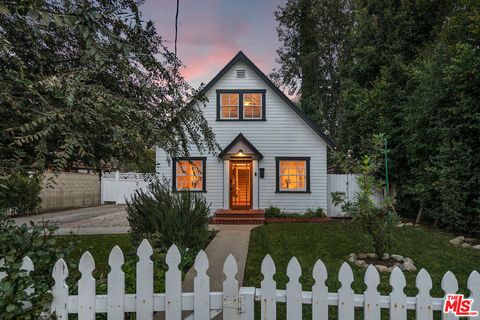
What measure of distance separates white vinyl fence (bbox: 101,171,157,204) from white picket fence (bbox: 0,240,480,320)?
47.6 ft

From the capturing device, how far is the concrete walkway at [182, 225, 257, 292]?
3.55 meters

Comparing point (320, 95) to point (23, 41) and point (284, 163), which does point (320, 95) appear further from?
point (23, 41)

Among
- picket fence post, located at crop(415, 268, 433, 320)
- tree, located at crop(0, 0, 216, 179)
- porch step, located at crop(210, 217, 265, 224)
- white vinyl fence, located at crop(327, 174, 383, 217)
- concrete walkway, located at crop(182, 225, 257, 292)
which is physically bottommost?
porch step, located at crop(210, 217, 265, 224)

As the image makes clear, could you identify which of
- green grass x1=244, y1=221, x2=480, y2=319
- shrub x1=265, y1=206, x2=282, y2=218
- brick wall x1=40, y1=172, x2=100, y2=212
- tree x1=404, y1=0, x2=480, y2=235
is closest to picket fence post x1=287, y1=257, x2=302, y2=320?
green grass x1=244, y1=221, x2=480, y2=319

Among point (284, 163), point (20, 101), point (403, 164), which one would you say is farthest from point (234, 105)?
point (20, 101)

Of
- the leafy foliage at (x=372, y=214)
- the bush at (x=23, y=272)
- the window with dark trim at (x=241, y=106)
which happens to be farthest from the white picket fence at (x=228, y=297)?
the window with dark trim at (x=241, y=106)

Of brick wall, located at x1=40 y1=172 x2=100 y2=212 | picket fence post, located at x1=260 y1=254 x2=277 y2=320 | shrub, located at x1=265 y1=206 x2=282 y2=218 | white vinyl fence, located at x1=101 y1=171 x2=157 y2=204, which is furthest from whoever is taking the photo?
white vinyl fence, located at x1=101 y1=171 x2=157 y2=204

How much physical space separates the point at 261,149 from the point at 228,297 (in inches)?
384

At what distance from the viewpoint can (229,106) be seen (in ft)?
38.7

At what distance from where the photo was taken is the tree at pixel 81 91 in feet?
6.42

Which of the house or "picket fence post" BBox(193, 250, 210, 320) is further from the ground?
the house

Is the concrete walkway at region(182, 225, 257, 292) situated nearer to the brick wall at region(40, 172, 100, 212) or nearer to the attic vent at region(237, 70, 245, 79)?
the attic vent at region(237, 70, 245, 79)

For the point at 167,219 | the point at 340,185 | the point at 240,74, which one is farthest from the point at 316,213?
the point at 167,219

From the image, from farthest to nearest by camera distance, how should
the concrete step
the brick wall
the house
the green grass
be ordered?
the brick wall
the house
the concrete step
the green grass
